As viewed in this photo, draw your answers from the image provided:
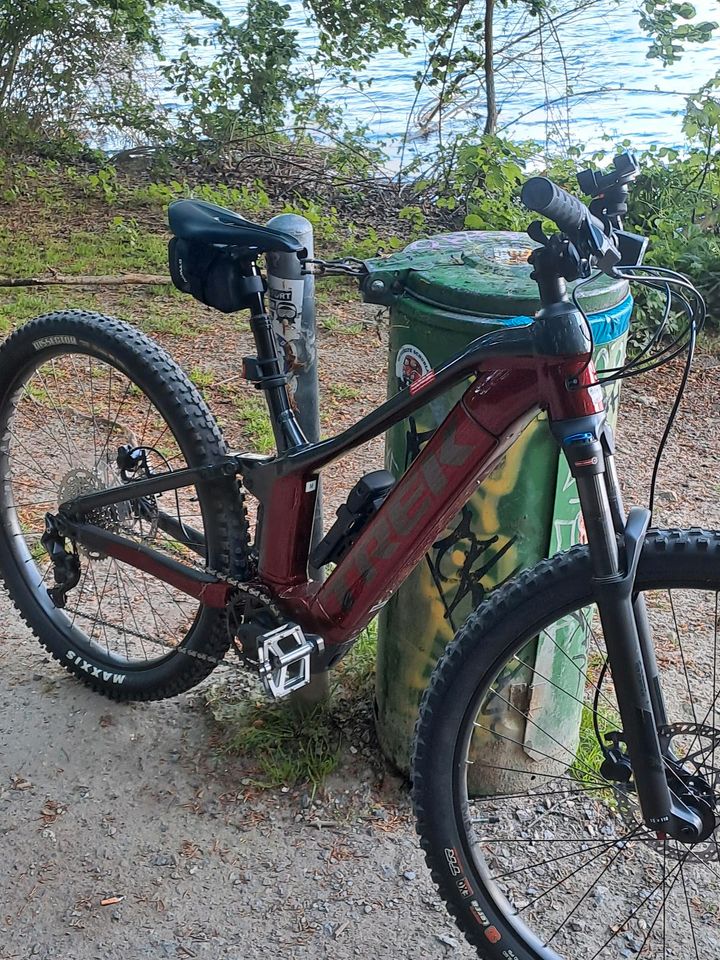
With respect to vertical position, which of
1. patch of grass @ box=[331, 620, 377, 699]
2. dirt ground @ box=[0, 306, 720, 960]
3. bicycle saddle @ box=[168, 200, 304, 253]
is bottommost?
dirt ground @ box=[0, 306, 720, 960]

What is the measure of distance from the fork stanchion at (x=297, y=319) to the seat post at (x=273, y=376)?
0.07 meters

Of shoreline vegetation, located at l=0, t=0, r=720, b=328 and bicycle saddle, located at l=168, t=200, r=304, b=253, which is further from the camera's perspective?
shoreline vegetation, located at l=0, t=0, r=720, b=328

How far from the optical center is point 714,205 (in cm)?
564

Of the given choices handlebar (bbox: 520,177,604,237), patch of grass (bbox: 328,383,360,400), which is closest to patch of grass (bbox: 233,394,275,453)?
patch of grass (bbox: 328,383,360,400)

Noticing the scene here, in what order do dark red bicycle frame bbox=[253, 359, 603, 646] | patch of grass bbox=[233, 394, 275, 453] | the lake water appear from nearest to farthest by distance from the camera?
dark red bicycle frame bbox=[253, 359, 603, 646] → patch of grass bbox=[233, 394, 275, 453] → the lake water

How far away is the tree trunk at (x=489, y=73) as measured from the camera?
6.38m

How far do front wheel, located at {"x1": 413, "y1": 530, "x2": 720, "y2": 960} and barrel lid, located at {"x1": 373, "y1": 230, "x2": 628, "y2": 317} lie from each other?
576mm

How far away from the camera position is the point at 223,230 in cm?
224

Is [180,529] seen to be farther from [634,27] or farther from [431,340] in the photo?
[634,27]

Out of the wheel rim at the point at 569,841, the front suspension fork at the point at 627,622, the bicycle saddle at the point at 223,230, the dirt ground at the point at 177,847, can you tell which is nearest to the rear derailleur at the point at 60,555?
the dirt ground at the point at 177,847

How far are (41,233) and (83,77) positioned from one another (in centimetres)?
214

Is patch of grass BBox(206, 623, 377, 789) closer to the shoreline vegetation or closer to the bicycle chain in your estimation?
the bicycle chain

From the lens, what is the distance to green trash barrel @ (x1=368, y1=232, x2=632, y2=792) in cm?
212

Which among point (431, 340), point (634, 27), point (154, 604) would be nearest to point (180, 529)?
point (154, 604)
